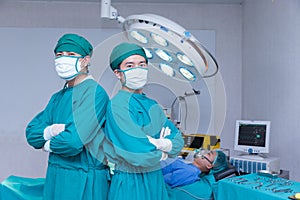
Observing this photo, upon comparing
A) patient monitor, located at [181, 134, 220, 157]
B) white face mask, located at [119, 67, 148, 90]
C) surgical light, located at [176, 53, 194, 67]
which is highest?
surgical light, located at [176, 53, 194, 67]

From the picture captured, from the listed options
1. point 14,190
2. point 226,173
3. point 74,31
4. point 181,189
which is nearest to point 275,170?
point 226,173

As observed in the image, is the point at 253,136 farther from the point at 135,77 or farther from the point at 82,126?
the point at 82,126

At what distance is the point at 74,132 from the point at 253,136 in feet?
4.93

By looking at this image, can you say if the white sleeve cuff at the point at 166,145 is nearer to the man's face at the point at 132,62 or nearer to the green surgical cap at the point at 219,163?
the man's face at the point at 132,62

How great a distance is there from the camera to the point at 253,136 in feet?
7.52

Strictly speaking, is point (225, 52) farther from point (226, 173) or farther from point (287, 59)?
point (226, 173)

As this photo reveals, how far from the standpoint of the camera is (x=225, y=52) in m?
3.38

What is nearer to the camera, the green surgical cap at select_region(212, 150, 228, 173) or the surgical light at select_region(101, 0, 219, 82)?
the surgical light at select_region(101, 0, 219, 82)

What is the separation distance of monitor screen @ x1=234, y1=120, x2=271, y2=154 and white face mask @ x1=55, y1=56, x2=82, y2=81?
145 cm

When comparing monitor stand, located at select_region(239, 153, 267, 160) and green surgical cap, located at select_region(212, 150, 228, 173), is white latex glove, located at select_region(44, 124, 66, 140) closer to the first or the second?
green surgical cap, located at select_region(212, 150, 228, 173)

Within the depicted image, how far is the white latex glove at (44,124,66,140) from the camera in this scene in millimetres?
1260

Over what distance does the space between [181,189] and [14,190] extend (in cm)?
92

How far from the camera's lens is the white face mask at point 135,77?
1.31 metres

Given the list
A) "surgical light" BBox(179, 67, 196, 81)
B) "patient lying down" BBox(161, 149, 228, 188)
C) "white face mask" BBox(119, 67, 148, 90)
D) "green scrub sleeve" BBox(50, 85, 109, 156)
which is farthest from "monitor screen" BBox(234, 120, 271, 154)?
"green scrub sleeve" BBox(50, 85, 109, 156)
